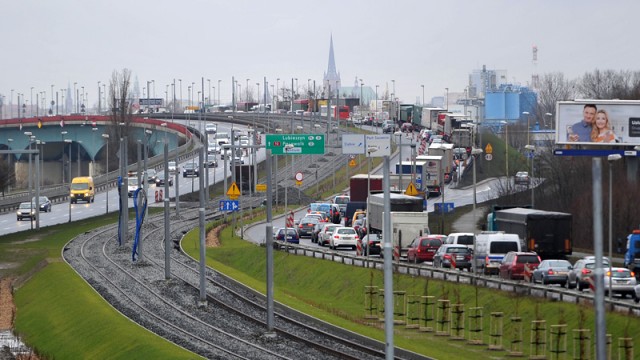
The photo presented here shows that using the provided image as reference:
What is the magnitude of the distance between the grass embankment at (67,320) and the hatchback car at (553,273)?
14600mm

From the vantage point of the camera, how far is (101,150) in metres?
199

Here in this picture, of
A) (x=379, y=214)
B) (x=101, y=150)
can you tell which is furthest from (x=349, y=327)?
(x=101, y=150)

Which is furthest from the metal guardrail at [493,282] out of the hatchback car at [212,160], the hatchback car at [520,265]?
the hatchback car at [212,160]

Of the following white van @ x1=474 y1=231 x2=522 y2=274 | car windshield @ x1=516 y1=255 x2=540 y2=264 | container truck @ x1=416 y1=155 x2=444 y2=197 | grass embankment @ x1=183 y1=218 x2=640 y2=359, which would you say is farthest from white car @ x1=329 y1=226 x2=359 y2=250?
container truck @ x1=416 y1=155 x2=444 y2=197

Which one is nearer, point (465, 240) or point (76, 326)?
point (76, 326)

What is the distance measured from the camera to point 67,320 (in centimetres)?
4978

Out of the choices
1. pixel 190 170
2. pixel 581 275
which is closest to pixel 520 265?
pixel 581 275

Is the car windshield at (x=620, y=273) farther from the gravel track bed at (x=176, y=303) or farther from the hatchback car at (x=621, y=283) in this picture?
the gravel track bed at (x=176, y=303)

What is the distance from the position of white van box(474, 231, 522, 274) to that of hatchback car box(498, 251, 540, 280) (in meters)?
2.97

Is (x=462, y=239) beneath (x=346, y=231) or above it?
above

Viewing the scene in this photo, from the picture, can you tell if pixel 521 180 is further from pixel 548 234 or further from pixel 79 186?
pixel 79 186

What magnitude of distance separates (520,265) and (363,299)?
7.89 m

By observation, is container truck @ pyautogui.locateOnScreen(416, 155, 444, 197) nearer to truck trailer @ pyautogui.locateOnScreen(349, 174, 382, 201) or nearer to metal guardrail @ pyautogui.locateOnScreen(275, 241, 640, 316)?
truck trailer @ pyautogui.locateOnScreen(349, 174, 382, 201)

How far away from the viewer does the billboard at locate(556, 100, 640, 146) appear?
8144 centimetres
